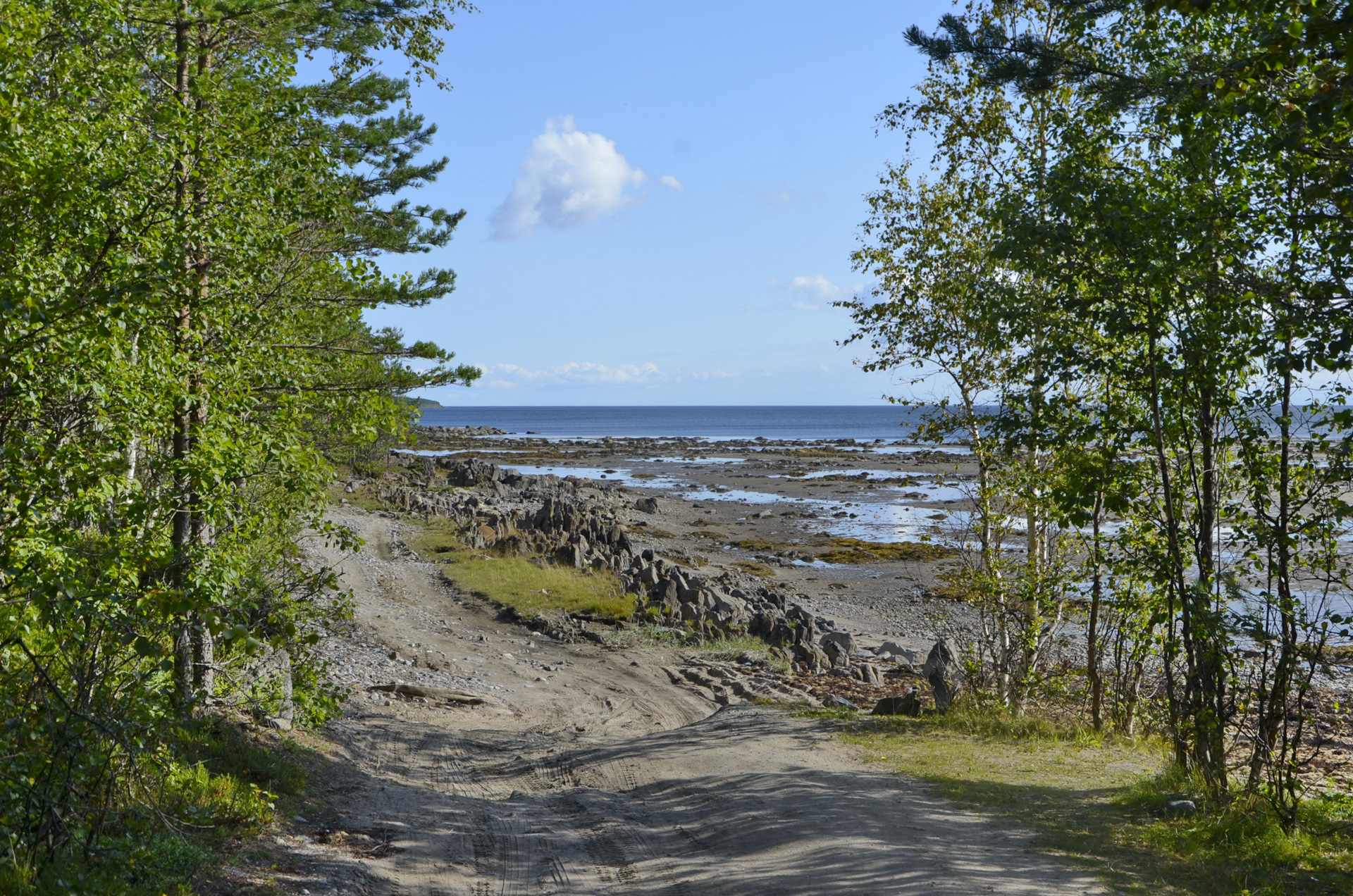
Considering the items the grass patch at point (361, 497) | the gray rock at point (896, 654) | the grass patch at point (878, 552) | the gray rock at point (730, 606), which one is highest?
the grass patch at point (361, 497)

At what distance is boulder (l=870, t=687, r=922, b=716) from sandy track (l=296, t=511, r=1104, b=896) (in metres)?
1.38

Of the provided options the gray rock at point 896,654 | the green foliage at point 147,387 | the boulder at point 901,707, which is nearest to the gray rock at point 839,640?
the gray rock at point 896,654

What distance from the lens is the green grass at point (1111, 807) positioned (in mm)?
6711

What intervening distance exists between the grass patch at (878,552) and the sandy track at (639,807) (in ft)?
66.7

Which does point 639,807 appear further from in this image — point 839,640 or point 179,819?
point 839,640

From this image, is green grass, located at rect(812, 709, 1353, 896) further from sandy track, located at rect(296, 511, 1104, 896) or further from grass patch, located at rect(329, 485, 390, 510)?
grass patch, located at rect(329, 485, 390, 510)

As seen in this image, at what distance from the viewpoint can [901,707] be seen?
42.9ft

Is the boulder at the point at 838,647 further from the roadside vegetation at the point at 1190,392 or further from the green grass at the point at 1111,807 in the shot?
the roadside vegetation at the point at 1190,392

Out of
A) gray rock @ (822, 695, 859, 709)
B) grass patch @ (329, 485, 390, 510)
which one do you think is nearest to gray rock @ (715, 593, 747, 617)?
gray rock @ (822, 695, 859, 709)

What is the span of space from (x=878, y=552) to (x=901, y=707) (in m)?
23.4

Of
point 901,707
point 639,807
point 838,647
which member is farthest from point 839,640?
point 639,807

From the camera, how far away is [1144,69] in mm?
8047

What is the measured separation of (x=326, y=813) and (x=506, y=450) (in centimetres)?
9053

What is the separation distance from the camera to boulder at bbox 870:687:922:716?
12922mm
